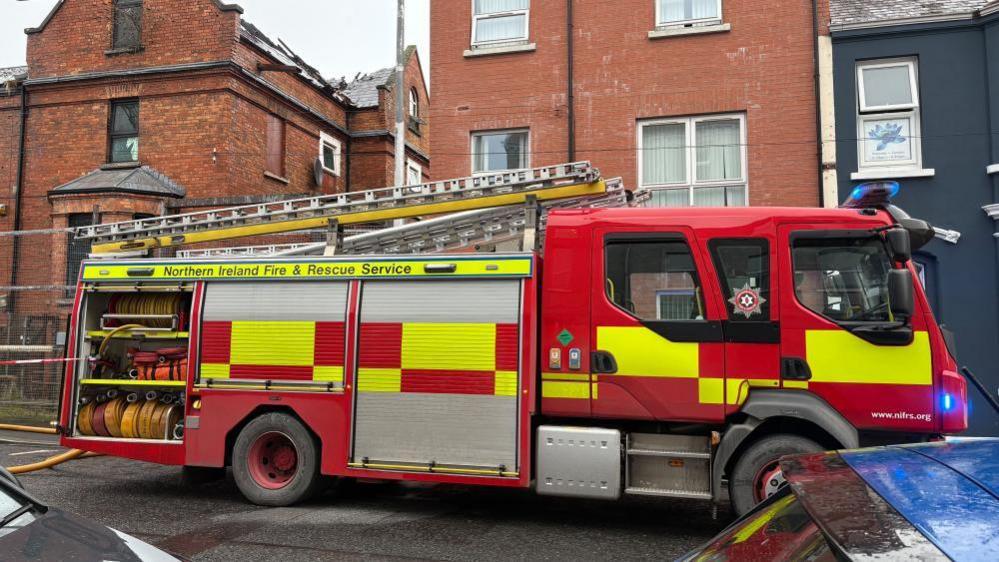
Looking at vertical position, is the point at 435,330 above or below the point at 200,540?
above

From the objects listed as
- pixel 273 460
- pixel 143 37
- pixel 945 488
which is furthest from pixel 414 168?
pixel 945 488

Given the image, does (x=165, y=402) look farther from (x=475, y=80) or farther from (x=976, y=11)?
(x=976, y=11)

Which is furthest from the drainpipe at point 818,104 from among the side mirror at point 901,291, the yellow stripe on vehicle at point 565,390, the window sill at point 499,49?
the yellow stripe on vehicle at point 565,390

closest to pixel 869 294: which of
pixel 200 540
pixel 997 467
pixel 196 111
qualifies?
pixel 997 467

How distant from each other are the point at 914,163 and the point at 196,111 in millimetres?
15302

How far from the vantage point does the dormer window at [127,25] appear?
18672 mm

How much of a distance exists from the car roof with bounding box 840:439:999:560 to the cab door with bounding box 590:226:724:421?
3.66 m

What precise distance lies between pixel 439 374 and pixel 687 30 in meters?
8.29

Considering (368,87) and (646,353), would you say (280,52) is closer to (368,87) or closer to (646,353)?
(368,87)

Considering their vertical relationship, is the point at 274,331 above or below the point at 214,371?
above

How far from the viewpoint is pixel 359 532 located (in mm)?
6137

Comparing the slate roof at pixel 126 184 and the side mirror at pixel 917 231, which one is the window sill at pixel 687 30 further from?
the slate roof at pixel 126 184

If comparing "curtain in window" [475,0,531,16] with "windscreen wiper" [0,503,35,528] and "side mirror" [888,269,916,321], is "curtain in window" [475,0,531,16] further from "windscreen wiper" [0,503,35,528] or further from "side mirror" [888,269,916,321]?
"windscreen wiper" [0,503,35,528]

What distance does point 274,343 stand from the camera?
7055mm
